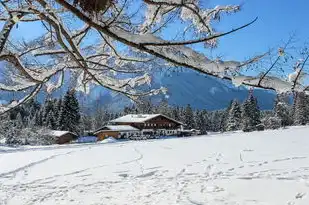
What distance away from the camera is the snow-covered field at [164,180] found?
→ 778 centimetres

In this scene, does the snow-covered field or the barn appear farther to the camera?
the barn

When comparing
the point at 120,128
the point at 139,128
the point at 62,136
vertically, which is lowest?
the point at 62,136

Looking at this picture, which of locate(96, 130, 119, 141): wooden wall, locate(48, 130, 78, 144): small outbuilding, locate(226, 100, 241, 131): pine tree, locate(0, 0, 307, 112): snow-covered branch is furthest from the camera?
locate(226, 100, 241, 131): pine tree

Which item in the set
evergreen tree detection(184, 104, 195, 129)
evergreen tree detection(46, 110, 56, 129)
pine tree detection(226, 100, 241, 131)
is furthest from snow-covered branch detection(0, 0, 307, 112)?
evergreen tree detection(184, 104, 195, 129)

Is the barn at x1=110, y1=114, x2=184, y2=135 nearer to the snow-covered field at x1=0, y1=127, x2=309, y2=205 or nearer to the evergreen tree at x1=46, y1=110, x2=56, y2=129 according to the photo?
the evergreen tree at x1=46, y1=110, x2=56, y2=129

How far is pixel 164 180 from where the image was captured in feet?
32.3

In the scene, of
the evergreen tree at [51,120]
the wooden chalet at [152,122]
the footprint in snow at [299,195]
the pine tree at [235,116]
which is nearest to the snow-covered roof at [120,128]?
the wooden chalet at [152,122]

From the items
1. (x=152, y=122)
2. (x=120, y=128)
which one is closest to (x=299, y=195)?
(x=120, y=128)

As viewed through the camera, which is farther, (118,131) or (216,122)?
(216,122)

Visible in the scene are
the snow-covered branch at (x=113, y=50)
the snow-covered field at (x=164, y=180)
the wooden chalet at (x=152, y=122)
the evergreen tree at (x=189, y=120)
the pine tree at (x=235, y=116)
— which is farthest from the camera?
the evergreen tree at (x=189, y=120)

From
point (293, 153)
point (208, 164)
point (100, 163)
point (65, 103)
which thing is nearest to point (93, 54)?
point (208, 164)

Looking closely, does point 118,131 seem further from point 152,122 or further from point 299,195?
point 299,195

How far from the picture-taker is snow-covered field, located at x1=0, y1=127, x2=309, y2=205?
7777 millimetres

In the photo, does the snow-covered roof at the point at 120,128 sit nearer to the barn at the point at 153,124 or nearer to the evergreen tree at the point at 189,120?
the barn at the point at 153,124
